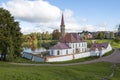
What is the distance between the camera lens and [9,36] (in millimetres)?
42500

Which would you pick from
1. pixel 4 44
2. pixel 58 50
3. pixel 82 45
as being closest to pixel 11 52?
pixel 4 44

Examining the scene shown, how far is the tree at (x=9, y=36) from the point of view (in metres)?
42.1

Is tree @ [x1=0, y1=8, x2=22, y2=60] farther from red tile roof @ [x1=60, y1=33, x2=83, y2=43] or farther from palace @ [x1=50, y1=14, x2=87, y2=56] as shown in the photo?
red tile roof @ [x1=60, y1=33, x2=83, y2=43]

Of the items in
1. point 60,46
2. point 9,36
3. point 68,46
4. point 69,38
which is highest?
point 9,36

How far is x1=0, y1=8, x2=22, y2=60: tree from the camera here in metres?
42.1

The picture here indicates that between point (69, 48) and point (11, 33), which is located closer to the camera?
point (11, 33)

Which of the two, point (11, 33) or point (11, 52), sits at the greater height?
point (11, 33)

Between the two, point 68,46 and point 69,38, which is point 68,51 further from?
point 69,38

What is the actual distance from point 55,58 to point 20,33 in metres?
10.7

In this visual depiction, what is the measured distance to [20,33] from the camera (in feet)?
147

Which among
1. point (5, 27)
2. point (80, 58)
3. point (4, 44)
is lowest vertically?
point (80, 58)

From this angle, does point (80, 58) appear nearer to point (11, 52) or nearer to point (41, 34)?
point (11, 52)

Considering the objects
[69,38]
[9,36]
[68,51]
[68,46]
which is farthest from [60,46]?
[9,36]

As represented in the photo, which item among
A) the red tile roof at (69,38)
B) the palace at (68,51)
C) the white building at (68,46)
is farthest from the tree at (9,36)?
the red tile roof at (69,38)
